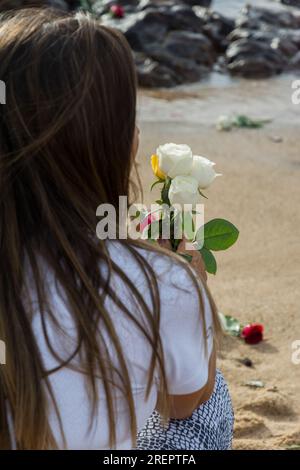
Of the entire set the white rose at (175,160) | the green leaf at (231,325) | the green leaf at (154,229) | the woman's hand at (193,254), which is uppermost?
the white rose at (175,160)

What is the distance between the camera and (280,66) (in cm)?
1232

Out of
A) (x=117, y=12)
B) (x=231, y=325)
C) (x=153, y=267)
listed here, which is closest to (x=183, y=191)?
(x=153, y=267)

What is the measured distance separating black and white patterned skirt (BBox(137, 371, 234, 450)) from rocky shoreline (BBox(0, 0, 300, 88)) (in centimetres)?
891

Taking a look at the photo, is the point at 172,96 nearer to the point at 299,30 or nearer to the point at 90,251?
the point at 299,30

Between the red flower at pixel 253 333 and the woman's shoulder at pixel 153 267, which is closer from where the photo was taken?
the woman's shoulder at pixel 153 267

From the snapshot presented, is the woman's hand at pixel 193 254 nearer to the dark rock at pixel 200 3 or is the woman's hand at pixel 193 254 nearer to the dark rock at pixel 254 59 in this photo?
the dark rock at pixel 254 59

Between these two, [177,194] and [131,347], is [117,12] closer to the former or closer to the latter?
[177,194]

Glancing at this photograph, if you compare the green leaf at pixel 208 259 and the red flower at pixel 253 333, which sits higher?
the green leaf at pixel 208 259

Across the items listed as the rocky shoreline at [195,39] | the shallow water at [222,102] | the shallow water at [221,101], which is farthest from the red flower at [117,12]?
the shallow water at [222,102]

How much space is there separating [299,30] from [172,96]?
449cm

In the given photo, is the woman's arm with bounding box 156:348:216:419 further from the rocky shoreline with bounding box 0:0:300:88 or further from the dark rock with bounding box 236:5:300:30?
the dark rock with bounding box 236:5:300:30

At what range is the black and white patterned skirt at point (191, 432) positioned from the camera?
2.31 metres

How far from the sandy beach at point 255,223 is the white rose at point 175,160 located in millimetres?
1318
